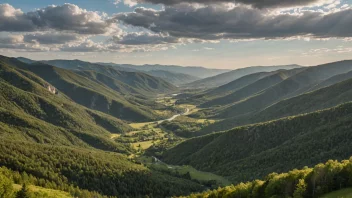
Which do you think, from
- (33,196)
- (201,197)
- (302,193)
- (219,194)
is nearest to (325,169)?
(302,193)

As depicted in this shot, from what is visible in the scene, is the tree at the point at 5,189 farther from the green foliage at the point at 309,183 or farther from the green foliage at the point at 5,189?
the green foliage at the point at 309,183

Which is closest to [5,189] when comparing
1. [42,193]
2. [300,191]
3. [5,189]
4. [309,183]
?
[5,189]

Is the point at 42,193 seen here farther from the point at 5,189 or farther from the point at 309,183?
the point at 309,183

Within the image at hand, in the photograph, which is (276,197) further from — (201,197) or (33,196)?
(33,196)

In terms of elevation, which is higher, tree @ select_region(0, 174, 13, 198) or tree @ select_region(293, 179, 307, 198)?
tree @ select_region(293, 179, 307, 198)

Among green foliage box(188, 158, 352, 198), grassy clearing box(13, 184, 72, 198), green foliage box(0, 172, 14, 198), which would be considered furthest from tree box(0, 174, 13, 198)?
green foliage box(188, 158, 352, 198)

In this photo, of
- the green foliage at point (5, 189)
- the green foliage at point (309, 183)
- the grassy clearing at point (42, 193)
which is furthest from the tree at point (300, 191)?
the grassy clearing at point (42, 193)

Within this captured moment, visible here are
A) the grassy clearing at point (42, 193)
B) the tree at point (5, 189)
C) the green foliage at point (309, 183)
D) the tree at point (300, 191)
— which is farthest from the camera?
the grassy clearing at point (42, 193)

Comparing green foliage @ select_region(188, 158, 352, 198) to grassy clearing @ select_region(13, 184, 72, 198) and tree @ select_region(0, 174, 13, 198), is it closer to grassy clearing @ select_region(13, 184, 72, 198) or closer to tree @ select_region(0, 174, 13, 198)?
tree @ select_region(0, 174, 13, 198)

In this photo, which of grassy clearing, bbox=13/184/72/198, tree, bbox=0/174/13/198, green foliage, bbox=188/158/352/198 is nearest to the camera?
green foliage, bbox=188/158/352/198

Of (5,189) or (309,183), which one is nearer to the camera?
(309,183)

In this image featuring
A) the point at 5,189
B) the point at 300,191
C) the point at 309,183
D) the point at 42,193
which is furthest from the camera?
the point at 42,193
